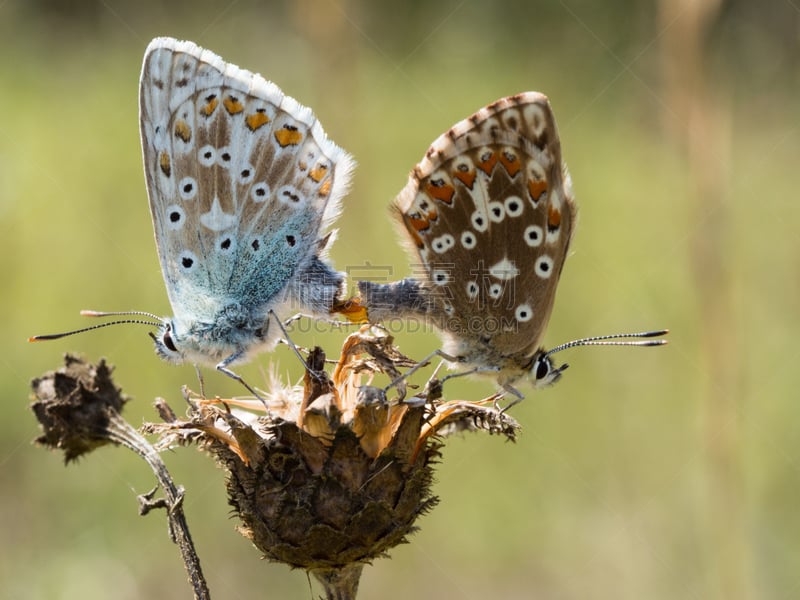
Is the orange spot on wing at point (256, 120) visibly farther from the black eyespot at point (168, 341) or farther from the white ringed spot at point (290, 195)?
the black eyespot at point (168, 341)

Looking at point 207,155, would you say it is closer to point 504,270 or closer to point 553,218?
point 504,270

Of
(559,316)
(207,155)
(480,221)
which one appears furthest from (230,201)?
(559,316)

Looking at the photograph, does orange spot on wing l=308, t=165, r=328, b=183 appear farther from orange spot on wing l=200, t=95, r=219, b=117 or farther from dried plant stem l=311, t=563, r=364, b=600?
dried plant stem l=311, t=563, r=364, b=600

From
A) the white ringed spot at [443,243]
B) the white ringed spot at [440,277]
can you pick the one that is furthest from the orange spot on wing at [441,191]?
the white ringed spot at [440,277]

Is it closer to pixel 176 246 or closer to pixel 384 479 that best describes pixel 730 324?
pixel 384 479

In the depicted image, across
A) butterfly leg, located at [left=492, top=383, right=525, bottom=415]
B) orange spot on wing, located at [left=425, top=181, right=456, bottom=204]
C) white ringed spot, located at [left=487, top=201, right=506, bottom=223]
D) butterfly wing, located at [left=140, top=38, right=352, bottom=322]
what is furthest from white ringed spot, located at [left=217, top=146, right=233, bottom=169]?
butterfly leg, located at [left=492, top=383, right=525, bottom=415]
